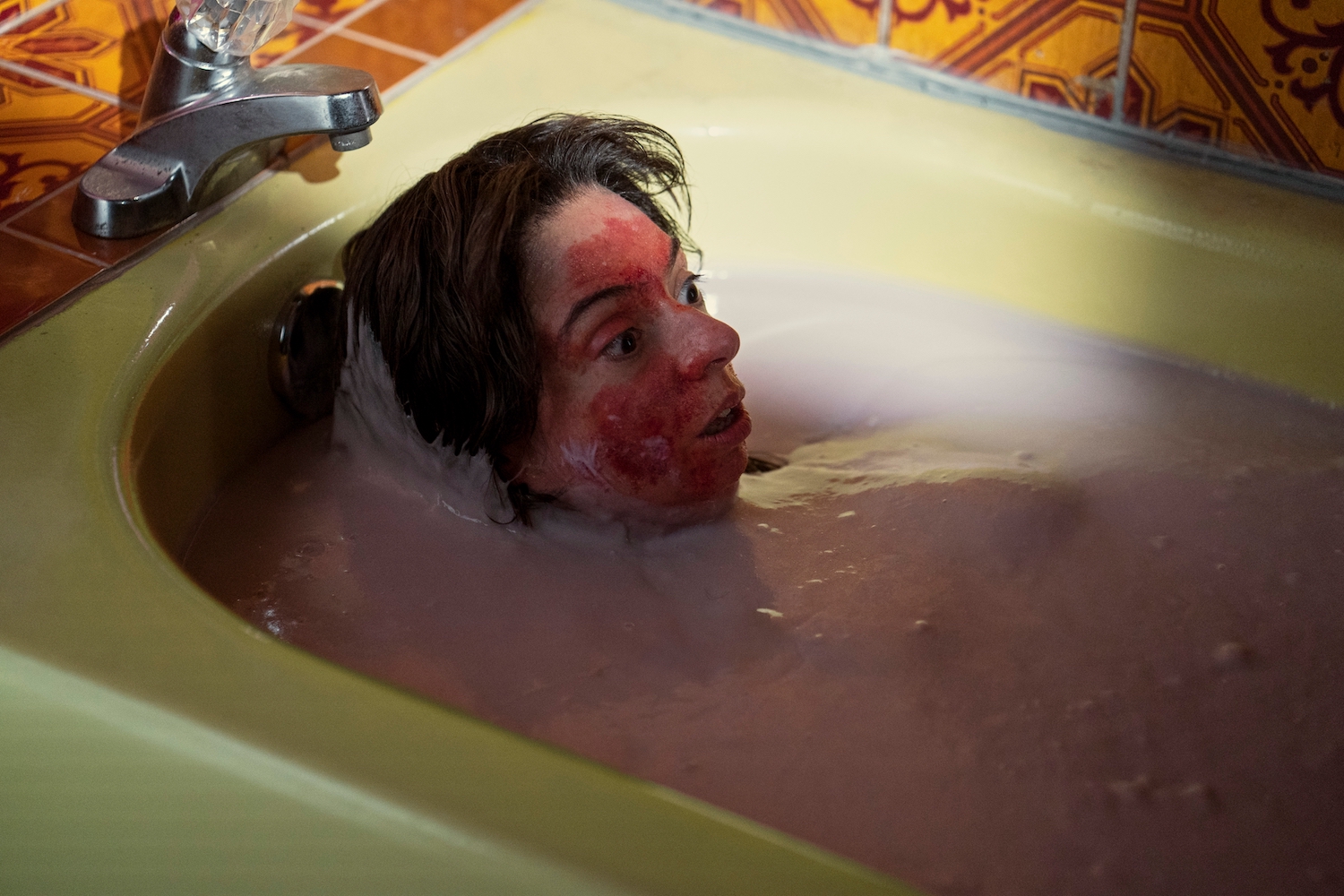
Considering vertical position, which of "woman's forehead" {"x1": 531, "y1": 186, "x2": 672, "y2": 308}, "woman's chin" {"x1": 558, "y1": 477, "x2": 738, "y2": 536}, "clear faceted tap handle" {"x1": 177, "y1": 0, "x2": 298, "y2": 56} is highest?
"clear faceted tap handle" {"x1": 177, "y1": 0, "x2": 298, "y2": 56}

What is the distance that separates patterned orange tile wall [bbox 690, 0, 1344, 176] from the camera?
1.05m

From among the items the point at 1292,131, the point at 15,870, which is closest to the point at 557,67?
the point at 1292,131

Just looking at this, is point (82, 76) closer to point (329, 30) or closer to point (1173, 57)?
point (329, 30)

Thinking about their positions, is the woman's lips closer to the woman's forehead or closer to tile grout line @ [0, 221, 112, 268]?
the woman's forehead

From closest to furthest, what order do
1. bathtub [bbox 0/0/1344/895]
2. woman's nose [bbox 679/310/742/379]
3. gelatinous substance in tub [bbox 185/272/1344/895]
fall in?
bathtub [bbox 0/0/1344/895]
gelatinous substance in tub [bbox 185/272/1344/895]
woman's nose [bbox 679/310/742/379]

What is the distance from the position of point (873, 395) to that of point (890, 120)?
0.26 metres

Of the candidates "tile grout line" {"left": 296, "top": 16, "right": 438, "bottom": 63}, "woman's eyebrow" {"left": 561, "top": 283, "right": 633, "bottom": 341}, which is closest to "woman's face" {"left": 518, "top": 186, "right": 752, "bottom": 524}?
"woman's eyebrow" {"left": 561, "top": 283, "right": 633, "bottom": 341}

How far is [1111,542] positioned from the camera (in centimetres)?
88

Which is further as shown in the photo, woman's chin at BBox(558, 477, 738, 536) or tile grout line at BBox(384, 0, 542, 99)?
tile grout line at BBox(384, 0, 542, 99)

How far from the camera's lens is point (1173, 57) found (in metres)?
1.11

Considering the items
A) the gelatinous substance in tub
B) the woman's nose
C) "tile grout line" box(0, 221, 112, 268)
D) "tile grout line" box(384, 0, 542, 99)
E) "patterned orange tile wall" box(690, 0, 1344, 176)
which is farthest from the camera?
"tile grout line" box(384, 0, 542, 99)

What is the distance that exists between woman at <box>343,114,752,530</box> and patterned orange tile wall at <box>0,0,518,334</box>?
0.23m

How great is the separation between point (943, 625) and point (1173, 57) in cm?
60

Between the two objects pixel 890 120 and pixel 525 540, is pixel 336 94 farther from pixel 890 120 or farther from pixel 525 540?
pixel 890 120
